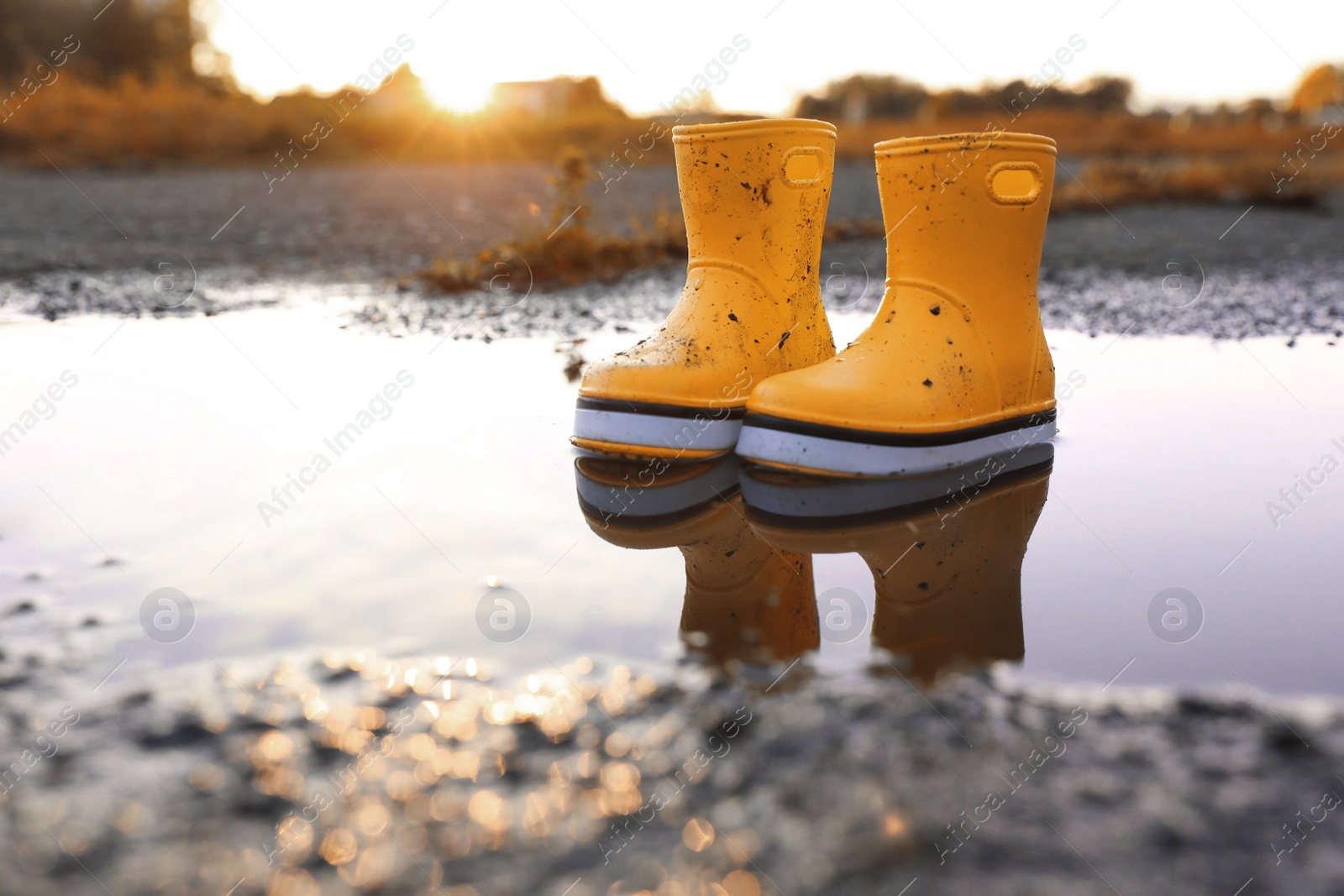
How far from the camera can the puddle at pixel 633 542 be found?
1.28 meters

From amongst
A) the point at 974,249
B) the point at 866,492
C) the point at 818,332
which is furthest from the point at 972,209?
the point at 866,492

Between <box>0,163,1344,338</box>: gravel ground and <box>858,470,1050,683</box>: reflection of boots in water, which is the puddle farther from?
<box>0,163,1344,338</box>: gravel ground

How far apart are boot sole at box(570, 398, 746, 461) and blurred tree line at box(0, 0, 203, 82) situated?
22.5 m

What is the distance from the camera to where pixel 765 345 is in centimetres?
232

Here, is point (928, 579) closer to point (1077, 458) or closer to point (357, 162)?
point (1077, 458)

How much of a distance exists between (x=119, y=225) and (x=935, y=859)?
6806mm

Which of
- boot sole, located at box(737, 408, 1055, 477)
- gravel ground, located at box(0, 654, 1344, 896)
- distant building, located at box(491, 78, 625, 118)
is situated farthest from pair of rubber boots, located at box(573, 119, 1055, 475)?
distant building, located at box(491, 78, 625, 118)

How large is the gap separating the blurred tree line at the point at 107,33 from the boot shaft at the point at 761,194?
22.3 metres

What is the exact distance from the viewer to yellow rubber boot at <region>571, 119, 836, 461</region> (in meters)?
2.14

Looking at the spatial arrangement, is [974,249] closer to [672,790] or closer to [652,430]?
[652,430]

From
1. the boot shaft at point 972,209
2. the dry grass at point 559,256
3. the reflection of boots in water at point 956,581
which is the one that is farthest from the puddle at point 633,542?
the dry grass at point 559,256

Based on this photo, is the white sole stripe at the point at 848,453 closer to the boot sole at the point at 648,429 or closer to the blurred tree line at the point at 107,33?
the boot sole at the point at 648,429

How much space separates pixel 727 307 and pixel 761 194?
27cm

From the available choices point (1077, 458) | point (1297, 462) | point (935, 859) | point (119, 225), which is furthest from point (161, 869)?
point (119, 225)
